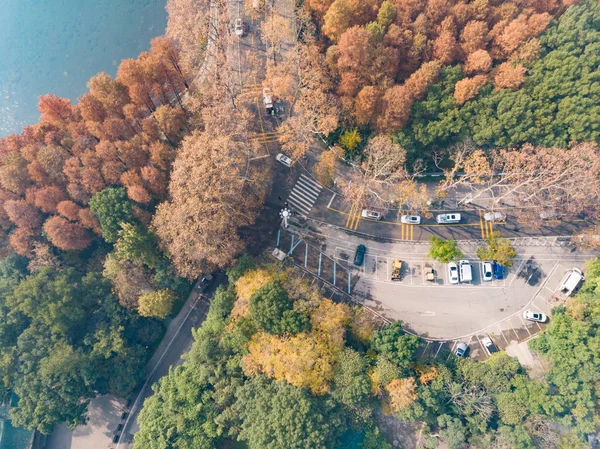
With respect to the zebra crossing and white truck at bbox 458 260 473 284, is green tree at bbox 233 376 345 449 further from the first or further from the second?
white truck at bbox 458 260 473 284

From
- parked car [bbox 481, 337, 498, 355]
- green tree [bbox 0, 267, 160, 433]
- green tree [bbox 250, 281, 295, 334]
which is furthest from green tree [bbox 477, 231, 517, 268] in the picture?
green tree [bbox 0, 267, 160, 433]

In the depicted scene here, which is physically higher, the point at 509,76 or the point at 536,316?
the point at 509,76

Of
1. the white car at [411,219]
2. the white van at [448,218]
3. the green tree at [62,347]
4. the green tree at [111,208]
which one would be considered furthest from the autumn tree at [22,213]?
the white van at [448,218]

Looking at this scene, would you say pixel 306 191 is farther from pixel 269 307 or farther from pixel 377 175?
pixel 269 307

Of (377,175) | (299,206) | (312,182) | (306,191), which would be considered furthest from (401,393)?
(312,182)

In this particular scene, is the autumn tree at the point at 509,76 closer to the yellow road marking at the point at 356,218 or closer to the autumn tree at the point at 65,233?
the yellow road marking at the point at 356,218

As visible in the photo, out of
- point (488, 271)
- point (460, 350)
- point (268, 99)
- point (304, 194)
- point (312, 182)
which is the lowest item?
point (460, 350)
